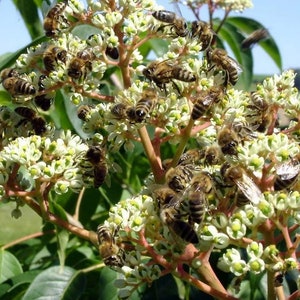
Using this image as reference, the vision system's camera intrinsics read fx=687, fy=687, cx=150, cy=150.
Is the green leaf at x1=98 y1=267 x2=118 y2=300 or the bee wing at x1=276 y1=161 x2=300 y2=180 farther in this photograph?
the green leaf at x1=98 y1=267 x2=118 y2=300

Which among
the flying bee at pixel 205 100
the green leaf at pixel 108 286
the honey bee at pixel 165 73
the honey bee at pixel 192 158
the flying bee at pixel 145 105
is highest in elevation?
the honey bee at pixel 165 73

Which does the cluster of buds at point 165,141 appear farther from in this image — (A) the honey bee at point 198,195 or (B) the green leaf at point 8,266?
(B) the green leaf at point 8,266

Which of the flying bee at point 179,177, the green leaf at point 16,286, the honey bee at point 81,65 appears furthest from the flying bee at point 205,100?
the green leaf at point 16,286

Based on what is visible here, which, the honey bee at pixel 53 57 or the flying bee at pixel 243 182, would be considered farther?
the honey bee at pixel 53 57

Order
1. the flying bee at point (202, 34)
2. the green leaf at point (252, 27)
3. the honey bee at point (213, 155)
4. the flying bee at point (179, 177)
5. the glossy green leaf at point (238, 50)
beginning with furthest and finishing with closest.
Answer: the green leaf at point (252, 27), the glossy green leaf at point (238, 50), the flying bee at point (202, 34), the honey bee at point (213, 155), the flying bee at point (179, 177)

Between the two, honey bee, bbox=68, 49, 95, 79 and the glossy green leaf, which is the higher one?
honey bee, bbox=68, 49, 95, 79

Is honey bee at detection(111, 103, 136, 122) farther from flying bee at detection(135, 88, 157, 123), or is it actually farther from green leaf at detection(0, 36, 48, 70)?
green leaf at detection(0, 36, 48, 70)

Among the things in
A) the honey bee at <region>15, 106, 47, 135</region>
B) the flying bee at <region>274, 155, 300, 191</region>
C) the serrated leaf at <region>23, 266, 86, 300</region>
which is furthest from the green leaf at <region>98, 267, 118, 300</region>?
the flying bee at <region>274, 155, 300, 191</region>

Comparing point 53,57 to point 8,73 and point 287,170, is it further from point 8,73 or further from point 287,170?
point 287,170
